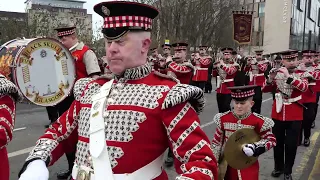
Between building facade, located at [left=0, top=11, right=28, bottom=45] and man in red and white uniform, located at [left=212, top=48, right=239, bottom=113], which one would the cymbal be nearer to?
man in red and white uniform, located at [left=212, top=48, right=239, bottom=113]

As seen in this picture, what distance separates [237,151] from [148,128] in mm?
2147

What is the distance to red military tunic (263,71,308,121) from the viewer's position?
5660mm

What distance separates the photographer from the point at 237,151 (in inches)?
156

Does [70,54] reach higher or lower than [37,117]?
higher

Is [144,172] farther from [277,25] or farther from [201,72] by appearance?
[277,25]

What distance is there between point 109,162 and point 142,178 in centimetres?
19

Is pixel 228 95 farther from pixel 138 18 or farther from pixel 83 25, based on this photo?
pixel 83 25

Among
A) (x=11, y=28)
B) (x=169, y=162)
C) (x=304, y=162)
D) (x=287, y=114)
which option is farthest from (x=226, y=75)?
(x=11, y=28)

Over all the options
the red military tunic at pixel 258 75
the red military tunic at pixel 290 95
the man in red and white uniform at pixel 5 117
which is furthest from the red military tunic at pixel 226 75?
the man in red and white uniform at pixel 5 117

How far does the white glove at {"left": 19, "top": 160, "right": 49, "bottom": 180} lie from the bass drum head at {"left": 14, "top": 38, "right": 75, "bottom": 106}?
10.6ft

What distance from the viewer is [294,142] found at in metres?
5.53

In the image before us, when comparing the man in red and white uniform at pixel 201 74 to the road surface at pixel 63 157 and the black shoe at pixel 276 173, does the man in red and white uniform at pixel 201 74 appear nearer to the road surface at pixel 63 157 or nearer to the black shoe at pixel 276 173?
the road surface at pixel 63 157

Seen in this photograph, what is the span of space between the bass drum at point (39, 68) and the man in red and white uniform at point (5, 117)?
1.90 metres

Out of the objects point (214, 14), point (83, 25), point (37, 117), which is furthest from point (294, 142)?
point (214, 14)
